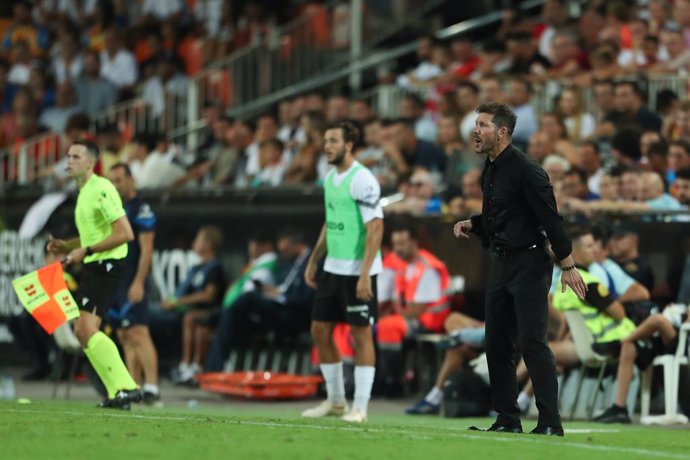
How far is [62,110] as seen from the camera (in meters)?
24.8

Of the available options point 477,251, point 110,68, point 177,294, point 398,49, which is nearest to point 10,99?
point 110,68

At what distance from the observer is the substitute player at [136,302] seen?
14.9 metres

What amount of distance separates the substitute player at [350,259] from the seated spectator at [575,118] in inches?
212

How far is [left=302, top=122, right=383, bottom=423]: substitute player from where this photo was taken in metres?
12.5

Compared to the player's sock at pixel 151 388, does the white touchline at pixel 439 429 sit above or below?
above

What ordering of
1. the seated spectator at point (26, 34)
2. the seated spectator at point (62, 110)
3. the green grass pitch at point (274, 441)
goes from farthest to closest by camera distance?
the seated spectator at point (26, 34), the seated spectator at point (62, 110), the green grass pitch at point (274, 441)

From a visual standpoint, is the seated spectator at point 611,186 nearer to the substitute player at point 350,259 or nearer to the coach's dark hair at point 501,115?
the substitute player at point 350,259

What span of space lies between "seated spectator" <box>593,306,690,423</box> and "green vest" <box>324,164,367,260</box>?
263 cm

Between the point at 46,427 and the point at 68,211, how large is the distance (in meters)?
9.39

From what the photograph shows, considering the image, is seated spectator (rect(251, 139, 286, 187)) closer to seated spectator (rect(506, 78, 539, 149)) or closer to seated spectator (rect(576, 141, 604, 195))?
seated spectator (rect(506, 78, 539, 149))

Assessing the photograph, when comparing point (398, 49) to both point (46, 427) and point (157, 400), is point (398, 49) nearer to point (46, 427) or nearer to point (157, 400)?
point (157, 400)

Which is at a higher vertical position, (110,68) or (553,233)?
(110,68)

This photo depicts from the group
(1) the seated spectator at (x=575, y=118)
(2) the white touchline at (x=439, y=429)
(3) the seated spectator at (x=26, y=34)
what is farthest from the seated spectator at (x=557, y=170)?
(3) the seated spectator at (x=26, y=34)

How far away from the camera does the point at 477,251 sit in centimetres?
1570
